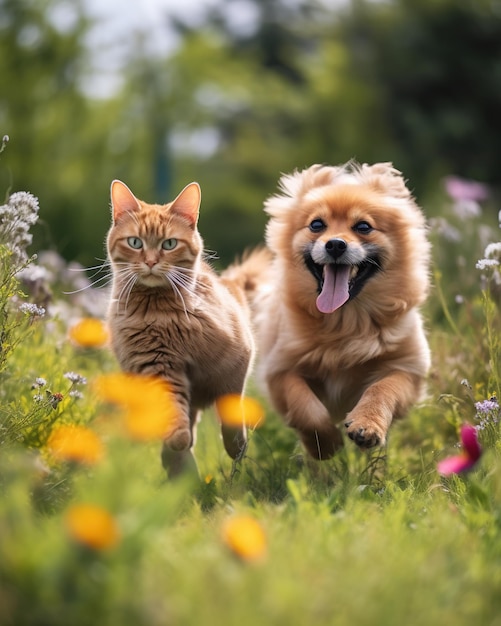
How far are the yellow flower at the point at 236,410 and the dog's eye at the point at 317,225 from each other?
0.84 meters

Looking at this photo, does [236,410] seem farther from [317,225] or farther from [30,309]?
[317,225]

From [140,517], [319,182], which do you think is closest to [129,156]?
[319,182]

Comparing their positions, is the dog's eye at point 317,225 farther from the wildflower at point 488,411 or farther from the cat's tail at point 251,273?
the wildflower at point 488,411

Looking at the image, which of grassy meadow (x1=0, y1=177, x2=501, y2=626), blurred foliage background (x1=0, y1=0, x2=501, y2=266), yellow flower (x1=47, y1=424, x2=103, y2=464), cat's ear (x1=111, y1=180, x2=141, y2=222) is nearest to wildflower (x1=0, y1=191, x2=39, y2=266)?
grassy meadow (x1=0, y1=177, x2=501, y2=626)

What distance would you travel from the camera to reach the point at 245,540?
6.01 ft

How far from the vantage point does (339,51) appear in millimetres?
15258

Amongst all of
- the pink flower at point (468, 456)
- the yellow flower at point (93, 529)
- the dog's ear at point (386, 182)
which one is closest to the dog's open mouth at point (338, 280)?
the dog's ear at point (386, 182)

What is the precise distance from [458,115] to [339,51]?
249 centimetres

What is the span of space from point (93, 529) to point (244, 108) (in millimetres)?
15980

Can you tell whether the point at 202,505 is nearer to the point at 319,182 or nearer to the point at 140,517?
the point at 140,517

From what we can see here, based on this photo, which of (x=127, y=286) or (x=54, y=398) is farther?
(x=127, y=286)

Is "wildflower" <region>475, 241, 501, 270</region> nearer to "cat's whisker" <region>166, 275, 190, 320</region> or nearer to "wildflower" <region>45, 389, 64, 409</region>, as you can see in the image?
"cat's whisker" <region>166, 275, 190, 320</region>

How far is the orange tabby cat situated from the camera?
3.31 m

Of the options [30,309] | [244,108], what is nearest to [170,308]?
[30,309]
